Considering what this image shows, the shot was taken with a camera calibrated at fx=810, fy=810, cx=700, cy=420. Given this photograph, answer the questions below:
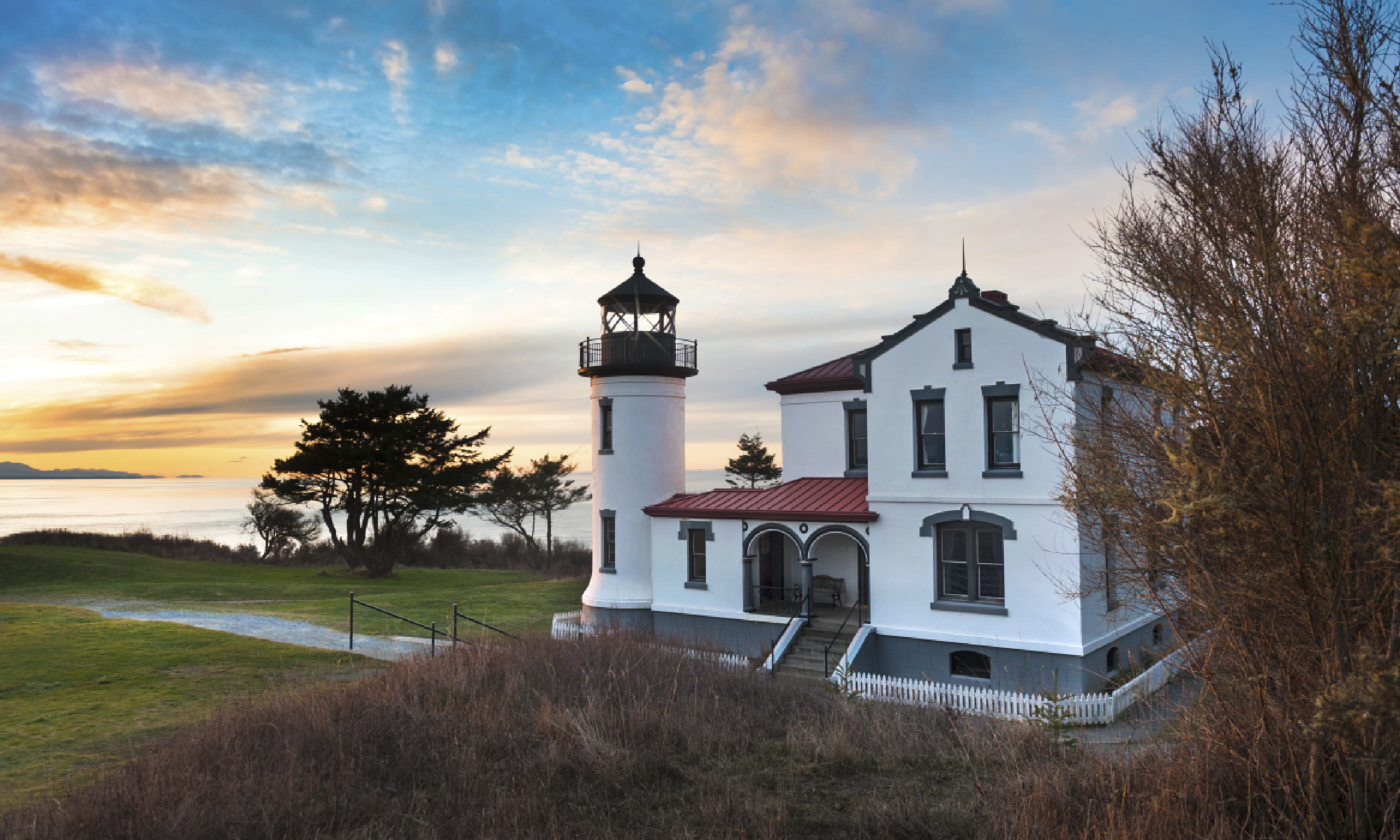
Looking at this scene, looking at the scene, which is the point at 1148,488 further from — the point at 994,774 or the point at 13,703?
Result: the point at 13,703

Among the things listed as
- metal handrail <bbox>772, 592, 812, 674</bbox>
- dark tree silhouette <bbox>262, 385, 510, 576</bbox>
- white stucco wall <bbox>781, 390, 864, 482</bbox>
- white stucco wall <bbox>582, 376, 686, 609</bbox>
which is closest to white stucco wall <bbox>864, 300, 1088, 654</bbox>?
metal handrail <bbox>772, 592, 812, 674</bbox>

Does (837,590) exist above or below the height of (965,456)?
below

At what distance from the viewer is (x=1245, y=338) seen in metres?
5.33

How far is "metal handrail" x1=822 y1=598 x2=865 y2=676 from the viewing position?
16688 millimetres

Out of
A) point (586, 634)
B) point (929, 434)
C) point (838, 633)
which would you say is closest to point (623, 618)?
A: point (838, 633)

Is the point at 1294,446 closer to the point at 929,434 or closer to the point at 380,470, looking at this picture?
the point at 929,434

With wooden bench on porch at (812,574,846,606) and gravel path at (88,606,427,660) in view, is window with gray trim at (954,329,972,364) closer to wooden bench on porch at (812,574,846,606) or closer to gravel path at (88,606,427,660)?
wooden bench on porch at (812,574,846,606)

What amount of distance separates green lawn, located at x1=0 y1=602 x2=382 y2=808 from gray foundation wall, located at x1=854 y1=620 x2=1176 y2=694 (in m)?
10.6

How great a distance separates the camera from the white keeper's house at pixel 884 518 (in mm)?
15484

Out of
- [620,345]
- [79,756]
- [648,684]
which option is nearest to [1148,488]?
[648,684]

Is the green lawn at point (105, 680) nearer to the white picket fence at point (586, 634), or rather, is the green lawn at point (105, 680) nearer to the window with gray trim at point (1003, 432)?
the white picket fence at point (586, 634)

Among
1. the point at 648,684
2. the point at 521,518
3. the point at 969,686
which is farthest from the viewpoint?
the point at 521,518

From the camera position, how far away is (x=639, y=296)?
21688 millimetres

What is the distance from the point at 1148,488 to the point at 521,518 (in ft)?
182
